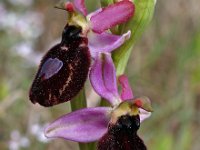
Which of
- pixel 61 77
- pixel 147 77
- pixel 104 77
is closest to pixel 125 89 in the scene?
pixel 104 77

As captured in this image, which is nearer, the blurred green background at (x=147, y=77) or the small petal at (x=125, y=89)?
the small petal at (x=125, y=89)

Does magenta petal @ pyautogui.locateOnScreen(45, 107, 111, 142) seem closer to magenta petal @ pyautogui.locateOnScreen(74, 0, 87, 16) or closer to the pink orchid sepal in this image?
the pink orchid sepal

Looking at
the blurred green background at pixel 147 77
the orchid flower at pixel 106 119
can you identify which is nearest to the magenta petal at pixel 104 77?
the orchid flower at pixel 106 119

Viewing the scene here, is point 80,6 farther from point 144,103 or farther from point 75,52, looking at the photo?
point 144,103

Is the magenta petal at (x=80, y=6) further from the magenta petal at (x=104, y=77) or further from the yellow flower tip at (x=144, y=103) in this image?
the yellow flower tip at (x=144, y=103)

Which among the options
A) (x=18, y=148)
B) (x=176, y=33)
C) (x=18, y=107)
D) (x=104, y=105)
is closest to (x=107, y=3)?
(x=104, y=105)

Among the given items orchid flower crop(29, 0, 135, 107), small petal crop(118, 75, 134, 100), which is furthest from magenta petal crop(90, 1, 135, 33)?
small petal crop(118, 75, 134, 100)

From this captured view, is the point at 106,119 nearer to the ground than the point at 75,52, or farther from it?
nearer to the ground

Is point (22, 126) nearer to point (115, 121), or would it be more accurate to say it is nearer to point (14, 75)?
point (14, 75)
